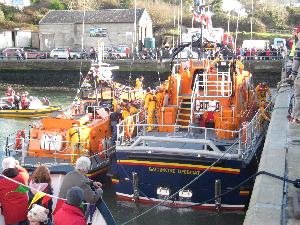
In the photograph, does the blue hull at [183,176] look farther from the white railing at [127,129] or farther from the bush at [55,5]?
the bush at [55,5]

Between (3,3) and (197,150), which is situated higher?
(3,3)

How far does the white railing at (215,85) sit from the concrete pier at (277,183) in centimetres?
250

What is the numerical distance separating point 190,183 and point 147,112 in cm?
331

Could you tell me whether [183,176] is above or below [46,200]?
below

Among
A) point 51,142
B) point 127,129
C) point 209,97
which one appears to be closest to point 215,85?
point 209,97

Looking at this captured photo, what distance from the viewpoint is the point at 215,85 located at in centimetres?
1220

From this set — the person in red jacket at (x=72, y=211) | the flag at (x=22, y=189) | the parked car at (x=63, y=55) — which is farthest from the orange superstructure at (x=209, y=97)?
the parked car at (x=63, y=55)

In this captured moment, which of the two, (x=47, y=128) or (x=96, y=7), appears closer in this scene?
(x=47, y=128)

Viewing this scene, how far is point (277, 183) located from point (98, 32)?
40107 millimetres

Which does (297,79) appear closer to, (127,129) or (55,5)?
(127,129)

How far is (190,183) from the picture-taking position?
32.0 ft

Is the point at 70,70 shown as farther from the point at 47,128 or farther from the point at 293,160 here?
the point at 293,160

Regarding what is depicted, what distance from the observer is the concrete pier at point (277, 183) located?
484 centimetres

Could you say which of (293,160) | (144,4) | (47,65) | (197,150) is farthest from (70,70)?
(293,160)
